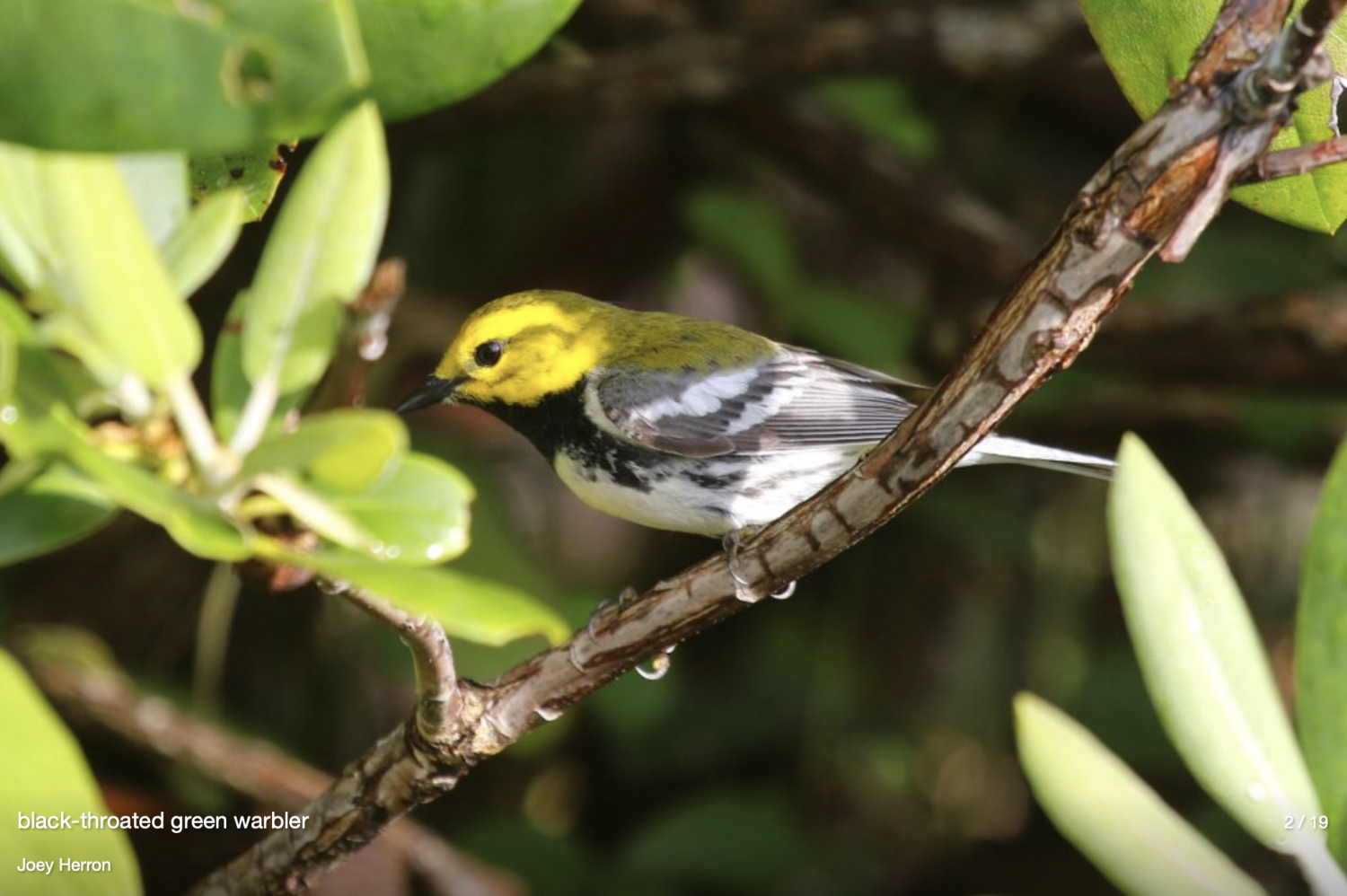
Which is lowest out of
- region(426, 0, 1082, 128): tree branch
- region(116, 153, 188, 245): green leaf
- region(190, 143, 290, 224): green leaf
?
region(116, 153, 188, 245): green leaf

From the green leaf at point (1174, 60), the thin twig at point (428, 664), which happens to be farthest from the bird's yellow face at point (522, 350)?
the green leaf at point (1174, 60)

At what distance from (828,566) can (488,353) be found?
1418 millimetres

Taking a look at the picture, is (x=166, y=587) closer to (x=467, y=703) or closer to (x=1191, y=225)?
(x=467, y=703)

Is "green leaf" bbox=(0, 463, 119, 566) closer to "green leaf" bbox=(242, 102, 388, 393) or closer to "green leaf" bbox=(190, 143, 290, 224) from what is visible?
"green leaf" bbox=(242, 102, 388, 393)

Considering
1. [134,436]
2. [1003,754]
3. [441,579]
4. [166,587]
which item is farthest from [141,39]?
[1003,754]

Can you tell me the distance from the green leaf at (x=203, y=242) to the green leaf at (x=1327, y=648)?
86cm

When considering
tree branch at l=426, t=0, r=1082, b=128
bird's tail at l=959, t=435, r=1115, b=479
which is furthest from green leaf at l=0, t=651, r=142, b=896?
tree branch at l=426, t=0, r=1082, b=128

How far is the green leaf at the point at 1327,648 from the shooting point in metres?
1.08

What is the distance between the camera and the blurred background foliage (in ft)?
9.78

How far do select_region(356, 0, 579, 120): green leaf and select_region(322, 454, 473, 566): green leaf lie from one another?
9.9 inches

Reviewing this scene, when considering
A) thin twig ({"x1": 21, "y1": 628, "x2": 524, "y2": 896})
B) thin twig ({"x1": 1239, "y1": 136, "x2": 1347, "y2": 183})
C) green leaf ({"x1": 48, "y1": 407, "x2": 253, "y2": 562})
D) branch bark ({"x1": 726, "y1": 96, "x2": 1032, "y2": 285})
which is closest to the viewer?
green leaf ({"x1": 48, "y1": 407, "x2": 253, "y2": 562})

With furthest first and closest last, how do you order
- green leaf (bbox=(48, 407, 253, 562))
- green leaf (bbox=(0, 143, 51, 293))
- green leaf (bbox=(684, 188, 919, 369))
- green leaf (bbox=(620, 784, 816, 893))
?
green leaf (bbox=(684, 188, 919, 369)) < green leaf (bbox=(620, 784, 816, 893)) < green leaf (bbox=(0, 143, 51, 293)) < green leaf (bbox=(48, 407, 253, 562))

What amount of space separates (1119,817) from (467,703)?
67 centimetres

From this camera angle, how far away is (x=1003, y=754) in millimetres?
3518
